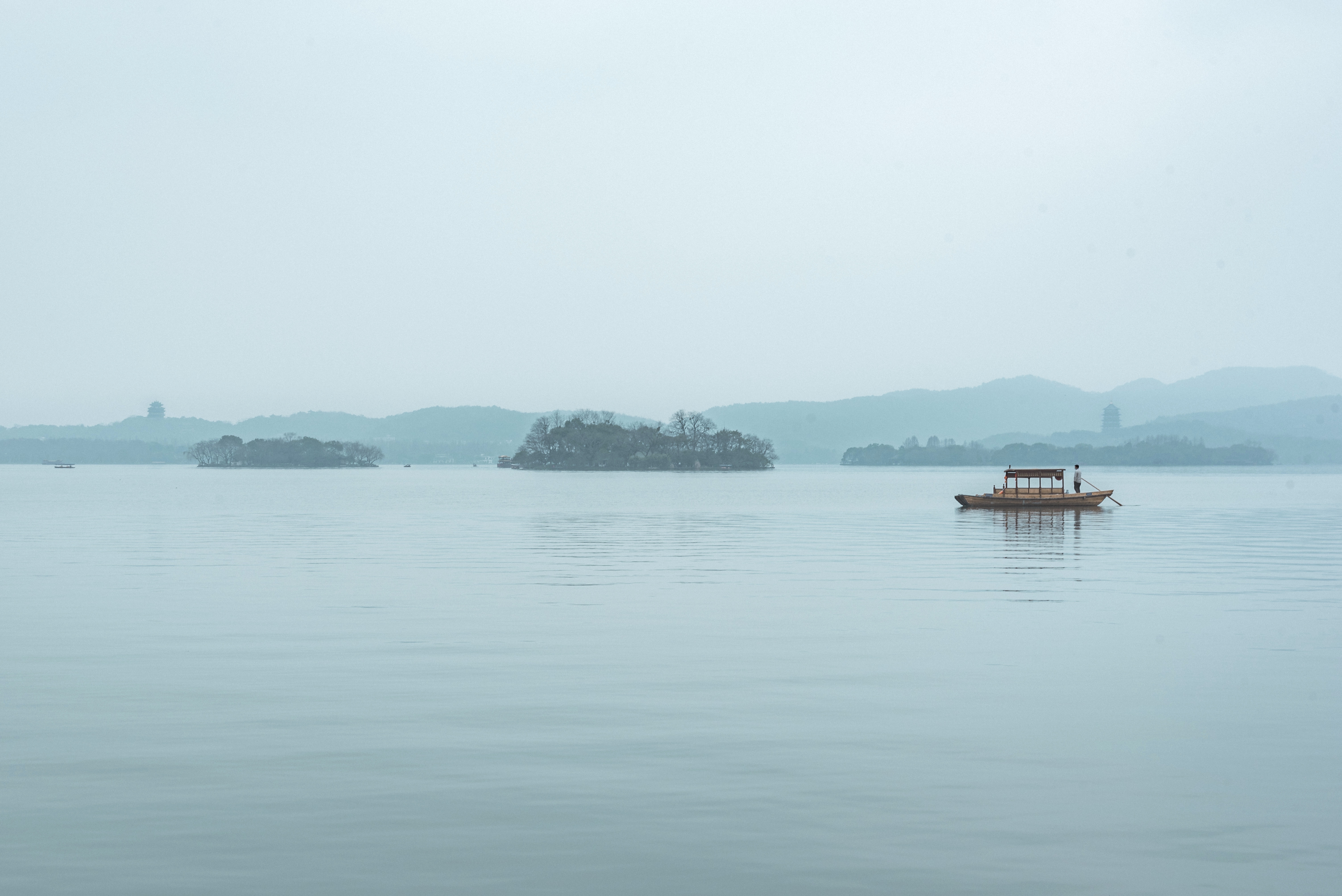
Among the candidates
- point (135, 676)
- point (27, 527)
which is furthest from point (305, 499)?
point (135, 676)

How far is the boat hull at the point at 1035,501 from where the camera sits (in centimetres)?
9869

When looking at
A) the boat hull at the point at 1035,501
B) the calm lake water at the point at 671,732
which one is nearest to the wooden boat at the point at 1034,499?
the boat hull at the point at 1035,501

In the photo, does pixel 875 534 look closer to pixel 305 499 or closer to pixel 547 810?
pixel 547 810

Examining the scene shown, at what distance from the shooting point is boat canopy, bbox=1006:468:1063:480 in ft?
306

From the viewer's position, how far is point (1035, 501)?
3925 inches

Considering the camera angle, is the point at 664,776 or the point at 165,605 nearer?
the point at 664,776

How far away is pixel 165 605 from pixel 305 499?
351 ft

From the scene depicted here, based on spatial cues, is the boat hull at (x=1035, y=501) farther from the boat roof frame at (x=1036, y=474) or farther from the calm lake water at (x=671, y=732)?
the calm lake water at (x=671, y=732)

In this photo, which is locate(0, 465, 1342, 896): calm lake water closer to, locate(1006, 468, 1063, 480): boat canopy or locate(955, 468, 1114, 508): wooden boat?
locate(1006, 468, 1063, 480): boat canopy

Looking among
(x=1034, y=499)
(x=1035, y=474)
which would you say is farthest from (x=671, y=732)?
(x=1034, y=499)

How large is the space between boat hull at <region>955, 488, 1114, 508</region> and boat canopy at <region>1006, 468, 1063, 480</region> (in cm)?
169

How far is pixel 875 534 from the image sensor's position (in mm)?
72875

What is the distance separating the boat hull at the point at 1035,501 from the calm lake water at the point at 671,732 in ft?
177

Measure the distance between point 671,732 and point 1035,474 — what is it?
277 feet
